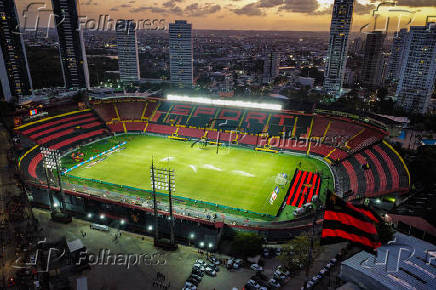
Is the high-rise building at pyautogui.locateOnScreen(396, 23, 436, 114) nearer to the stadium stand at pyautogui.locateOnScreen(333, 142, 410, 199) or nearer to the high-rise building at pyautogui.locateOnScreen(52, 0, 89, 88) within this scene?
the stadium stand at pyautogui.locateOnScreen(333, 142, 410, 199)

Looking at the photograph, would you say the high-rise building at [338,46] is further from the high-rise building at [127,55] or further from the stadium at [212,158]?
the high-rise building at [127,55]

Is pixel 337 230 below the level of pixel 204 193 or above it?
above

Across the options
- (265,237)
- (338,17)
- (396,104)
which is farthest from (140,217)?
(338,17)

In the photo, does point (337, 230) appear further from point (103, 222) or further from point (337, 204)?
point (103, 222)

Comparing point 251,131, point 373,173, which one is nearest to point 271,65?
point 251,131

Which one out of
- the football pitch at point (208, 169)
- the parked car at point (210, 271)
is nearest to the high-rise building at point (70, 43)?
the football pitch at point (208, 169)

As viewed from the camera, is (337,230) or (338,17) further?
(338,17)
